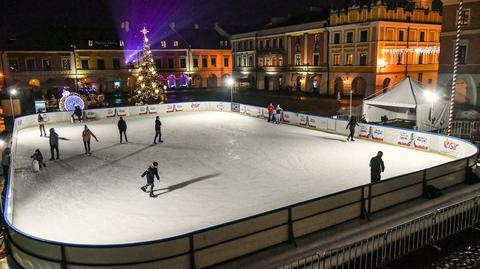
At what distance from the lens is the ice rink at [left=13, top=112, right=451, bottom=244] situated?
11492 mm

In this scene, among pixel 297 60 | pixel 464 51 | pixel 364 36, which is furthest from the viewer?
pixel 297 60

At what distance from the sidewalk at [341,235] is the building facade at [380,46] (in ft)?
119

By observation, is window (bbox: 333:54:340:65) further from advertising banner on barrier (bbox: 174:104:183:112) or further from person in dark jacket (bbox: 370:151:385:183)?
person in dark jacket (bbox: 370:151:385:183)

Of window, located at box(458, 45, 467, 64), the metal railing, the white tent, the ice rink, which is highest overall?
window, located at box(458, 45, 467, 64)

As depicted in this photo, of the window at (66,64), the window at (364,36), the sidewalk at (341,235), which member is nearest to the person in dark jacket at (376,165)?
the sidewalk at (341,235)

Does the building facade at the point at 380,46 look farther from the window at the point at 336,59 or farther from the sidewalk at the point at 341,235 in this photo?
the sidewalk at the point at 341,235

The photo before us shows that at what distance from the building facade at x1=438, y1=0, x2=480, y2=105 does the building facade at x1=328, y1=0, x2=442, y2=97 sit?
33.2ft

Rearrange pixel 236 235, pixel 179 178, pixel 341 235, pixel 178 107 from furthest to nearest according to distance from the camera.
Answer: pixel 178 107 < pixel 179 178 < pixel 341 235 < pixel 236 235

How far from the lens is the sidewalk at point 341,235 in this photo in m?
9.25

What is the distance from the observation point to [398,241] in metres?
10.8

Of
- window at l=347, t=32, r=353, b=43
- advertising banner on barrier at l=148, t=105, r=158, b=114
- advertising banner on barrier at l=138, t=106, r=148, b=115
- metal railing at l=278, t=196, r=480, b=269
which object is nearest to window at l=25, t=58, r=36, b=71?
advertising banner on barrier at l=138, t=106, r=148, b=115

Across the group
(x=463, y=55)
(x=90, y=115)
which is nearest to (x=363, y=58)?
(x=463, y=55)

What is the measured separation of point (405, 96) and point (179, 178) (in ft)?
54.3

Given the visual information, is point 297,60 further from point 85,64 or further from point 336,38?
point 85,64
